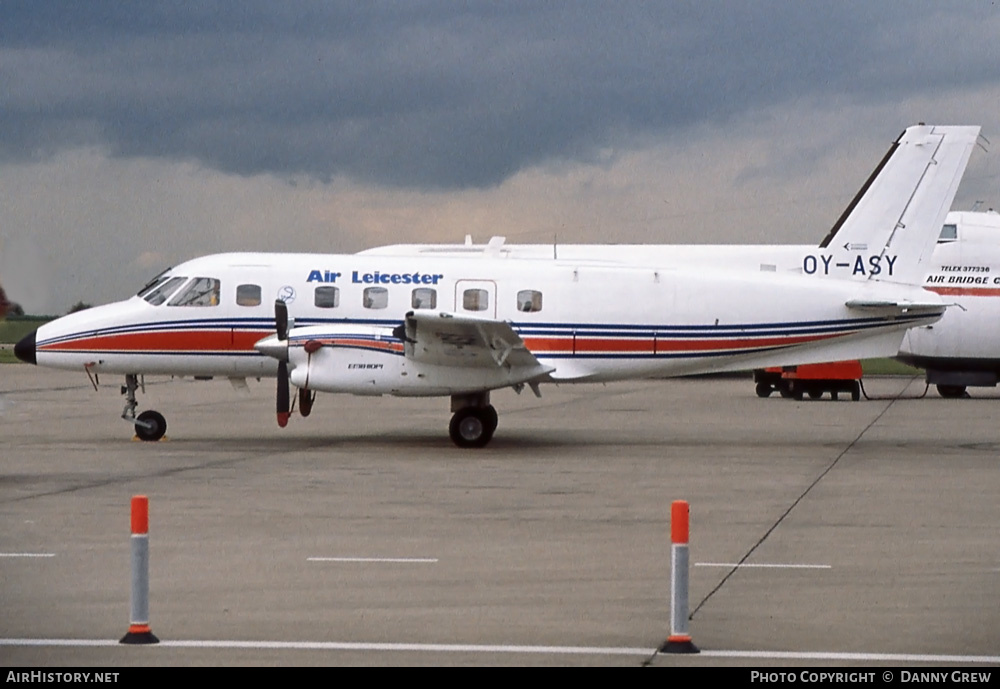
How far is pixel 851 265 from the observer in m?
22.8

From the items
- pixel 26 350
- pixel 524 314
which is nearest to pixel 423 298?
pixel 524 314

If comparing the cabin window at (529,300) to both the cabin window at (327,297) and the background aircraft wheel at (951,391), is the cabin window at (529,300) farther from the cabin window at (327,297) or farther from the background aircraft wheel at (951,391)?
the background aircraft wheel at (951,391)

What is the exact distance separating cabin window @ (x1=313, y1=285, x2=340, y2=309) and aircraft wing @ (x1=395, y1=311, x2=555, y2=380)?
187 centimetres

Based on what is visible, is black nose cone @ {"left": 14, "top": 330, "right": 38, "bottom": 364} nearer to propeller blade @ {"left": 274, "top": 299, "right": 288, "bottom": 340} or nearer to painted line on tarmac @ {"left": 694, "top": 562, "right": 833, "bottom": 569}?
propeller blade @ {"left": 274, "top": 299, "right": 288, "bottom": 340}

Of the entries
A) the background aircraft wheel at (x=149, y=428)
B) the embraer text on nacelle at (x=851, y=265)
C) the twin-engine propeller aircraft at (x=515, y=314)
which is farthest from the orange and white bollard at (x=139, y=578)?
the embraer text on nacelle at (x=851, y=265)

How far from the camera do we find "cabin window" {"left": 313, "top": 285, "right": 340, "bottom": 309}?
2181 centimetres

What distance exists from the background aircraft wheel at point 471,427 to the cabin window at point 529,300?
178cm

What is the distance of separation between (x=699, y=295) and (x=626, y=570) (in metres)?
11.4

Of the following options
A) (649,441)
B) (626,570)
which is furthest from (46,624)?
(649,441)

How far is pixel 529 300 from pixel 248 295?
445 centimetres

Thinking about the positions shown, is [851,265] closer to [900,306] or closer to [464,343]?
[900,306]

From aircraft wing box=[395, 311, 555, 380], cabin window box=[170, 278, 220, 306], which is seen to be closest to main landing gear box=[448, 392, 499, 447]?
aircraft wing box=[395, 311, 555, 380]

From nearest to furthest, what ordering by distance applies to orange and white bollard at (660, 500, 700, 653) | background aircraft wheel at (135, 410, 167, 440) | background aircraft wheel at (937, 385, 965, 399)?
1. orange and white bollard at (660, 500, 700, 653)
2. background aircraft wheel at (135, 410, 167, 440)
3. background aircraft wheel at (937, 385, 965, 399)

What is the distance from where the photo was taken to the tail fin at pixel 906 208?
74.3ft
